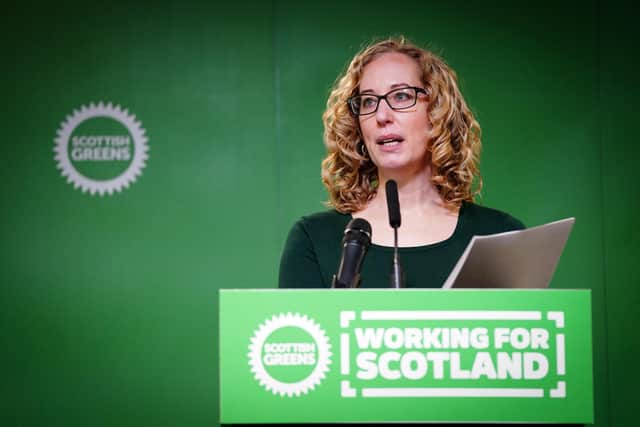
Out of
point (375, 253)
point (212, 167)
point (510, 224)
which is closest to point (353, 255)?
point (375, 253)

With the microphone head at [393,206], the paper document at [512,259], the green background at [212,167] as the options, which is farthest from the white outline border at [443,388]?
the green background at [212,167]

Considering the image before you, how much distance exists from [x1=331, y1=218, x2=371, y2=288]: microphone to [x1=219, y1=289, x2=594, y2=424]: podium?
0.86 ft

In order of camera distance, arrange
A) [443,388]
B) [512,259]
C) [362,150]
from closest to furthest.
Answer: [443,388] < [512,259] < [362,150]

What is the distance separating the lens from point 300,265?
1.67 metres

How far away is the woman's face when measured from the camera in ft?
5.41

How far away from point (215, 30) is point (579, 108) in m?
1.71

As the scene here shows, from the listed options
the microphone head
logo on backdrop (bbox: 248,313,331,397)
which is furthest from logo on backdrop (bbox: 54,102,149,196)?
logo on backdrop (bbox: 248,313,331,397)

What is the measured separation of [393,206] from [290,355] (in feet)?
1.70

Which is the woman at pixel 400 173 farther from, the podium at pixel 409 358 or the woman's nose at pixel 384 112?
the podium at pixel 409 358

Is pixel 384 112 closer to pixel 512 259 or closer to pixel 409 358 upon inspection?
pixel 512 259

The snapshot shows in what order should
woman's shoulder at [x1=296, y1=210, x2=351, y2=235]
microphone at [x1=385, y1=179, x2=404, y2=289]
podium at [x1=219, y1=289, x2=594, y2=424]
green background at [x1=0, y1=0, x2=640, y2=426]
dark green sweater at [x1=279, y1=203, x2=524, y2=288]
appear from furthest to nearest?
green background at [x1=0, y1=0, x2=640, y2=426]
woman's shoulder at [x1=296, y1=210, x2=351, y2=235]
dark green sweater at [x1=279, y1=203, x2=524, y2=288]
microphone at [x1=385, y1=179, x2=404, y2=289]
podium at [x1=219, y1=289, x2=594, y2=424]

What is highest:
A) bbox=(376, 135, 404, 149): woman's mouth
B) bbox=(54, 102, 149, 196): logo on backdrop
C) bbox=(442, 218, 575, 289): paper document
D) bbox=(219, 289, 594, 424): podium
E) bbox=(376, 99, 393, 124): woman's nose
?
bbox=(54, 102, 149, 196): logo on backdrop

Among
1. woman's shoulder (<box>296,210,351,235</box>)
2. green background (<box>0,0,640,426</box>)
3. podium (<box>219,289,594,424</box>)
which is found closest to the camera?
podium (<box>219,289,594,424</box>)

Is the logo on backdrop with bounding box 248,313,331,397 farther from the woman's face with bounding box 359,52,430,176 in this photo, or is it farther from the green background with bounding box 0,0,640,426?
the green background with bounding box 0,0,640,426
